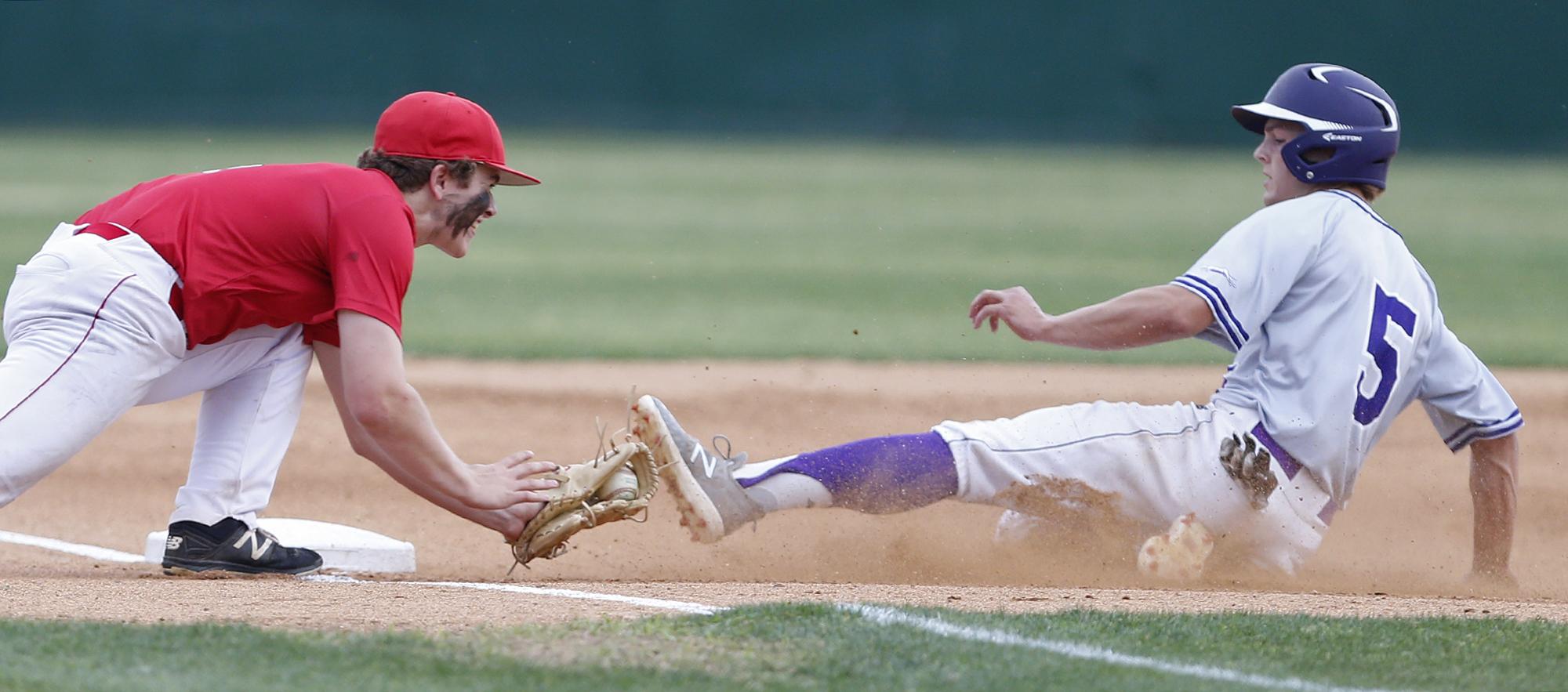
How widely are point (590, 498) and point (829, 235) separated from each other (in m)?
10.1

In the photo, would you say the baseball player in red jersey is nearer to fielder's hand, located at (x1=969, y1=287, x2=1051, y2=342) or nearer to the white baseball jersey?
fielder's hand, located at (x1=969, y1=287, x2=1051, y2=342)

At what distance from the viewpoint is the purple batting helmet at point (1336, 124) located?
342 centimetres

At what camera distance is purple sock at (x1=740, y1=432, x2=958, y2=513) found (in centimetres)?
337

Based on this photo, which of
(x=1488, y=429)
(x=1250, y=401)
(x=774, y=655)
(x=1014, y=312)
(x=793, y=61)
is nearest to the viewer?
(x=774, y=655)

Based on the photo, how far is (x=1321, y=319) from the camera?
330 centimetres

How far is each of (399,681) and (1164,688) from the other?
1.04 meters

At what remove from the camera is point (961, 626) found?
2.71 metres

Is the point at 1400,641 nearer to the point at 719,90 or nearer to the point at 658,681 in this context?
the point at 658,681

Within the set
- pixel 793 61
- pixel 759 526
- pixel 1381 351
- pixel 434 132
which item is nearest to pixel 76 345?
pixel 434 132

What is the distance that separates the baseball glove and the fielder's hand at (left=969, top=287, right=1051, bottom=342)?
72 cm

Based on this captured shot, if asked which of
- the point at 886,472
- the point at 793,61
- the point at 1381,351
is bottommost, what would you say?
the point at 886,472

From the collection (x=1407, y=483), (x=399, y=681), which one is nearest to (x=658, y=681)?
(x=399, y=681)

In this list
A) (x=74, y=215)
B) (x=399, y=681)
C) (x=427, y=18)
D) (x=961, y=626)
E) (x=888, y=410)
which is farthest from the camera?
(x=427, y=18)

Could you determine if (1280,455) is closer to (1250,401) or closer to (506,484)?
(1250,401)
